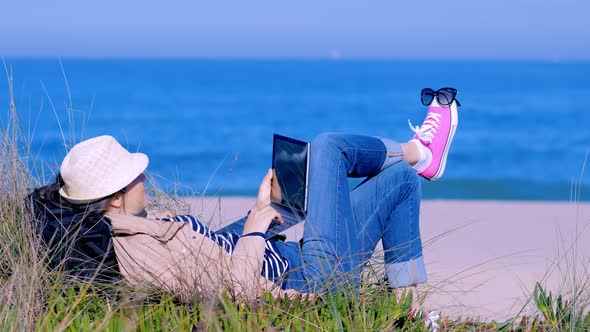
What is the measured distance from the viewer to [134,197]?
322 cm

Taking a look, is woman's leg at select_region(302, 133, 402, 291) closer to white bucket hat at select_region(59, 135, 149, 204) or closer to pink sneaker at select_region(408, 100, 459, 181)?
pink sneaker at select_region(408, 100, 459, 181)

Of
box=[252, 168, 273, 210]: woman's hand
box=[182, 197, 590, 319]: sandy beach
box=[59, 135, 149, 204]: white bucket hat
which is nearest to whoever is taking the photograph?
box=[59, 135, 149, 204]: white bucket hat

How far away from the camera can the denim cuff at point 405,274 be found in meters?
3.30

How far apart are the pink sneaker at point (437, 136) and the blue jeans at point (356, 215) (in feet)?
1.14

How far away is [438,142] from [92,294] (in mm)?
1789

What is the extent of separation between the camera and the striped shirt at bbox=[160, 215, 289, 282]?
127 inches

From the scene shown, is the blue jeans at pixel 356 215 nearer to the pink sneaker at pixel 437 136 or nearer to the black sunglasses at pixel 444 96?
the pink sneaker at pixel 437 136

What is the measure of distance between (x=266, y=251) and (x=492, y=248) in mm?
3918

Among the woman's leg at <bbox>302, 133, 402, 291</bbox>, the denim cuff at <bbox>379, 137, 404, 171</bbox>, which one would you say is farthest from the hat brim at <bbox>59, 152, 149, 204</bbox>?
the denim cuff at <bbox>379, 137, 404, 171</bbox>

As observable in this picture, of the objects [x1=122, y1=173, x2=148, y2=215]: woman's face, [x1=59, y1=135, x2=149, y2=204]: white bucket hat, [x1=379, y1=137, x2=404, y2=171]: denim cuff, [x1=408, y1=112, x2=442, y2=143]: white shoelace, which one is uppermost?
[x1=408, y1=112, x2=442, y2=143]: white shoelace

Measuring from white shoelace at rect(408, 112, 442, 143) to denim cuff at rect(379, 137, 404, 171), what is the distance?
0.34 metres

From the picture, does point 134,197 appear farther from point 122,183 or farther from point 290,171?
point 290,171

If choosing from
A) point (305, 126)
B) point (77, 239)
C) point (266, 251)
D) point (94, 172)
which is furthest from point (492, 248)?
point (305, 126)

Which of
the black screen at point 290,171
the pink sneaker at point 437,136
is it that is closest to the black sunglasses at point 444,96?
the pink sneaker at point 437,136
